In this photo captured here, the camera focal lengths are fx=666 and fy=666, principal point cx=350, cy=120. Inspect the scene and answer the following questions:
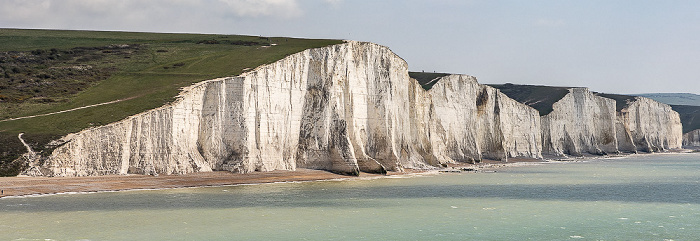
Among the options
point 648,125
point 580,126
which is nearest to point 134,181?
point 580,126

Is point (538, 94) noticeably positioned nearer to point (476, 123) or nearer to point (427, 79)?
point (476, 123)

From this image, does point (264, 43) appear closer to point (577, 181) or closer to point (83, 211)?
point (577, 181)

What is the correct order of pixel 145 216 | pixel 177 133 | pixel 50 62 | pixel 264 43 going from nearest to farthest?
pixel 145 216
pixel 177 133
pixel 50 62
pixel 264 43

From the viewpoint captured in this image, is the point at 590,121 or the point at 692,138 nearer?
the point at 590,121

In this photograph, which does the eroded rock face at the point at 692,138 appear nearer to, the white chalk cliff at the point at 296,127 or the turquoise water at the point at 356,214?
the white chalk cliff at the point at 296,127

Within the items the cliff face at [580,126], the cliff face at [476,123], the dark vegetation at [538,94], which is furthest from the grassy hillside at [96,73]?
the dark vegetation at [538,94]

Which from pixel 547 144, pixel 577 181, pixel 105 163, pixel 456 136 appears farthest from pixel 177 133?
pixel 547 144
